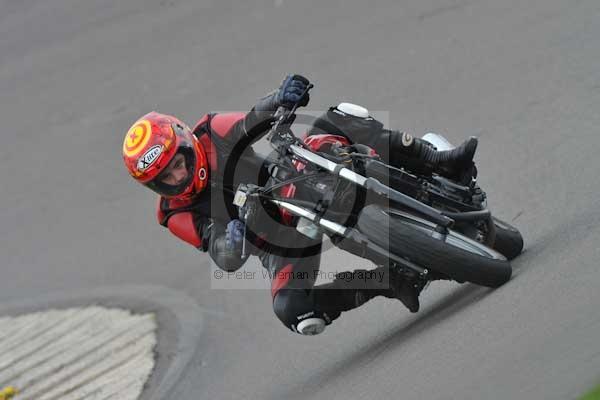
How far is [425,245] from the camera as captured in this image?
16.6ft

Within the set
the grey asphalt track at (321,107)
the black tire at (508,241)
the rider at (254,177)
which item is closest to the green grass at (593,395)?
the grey asphalt track at (321,107)

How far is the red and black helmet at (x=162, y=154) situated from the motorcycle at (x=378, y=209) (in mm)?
384

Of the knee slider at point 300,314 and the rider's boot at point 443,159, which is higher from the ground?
the rider's boot at point 443,159

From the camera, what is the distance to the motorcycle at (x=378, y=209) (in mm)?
5121

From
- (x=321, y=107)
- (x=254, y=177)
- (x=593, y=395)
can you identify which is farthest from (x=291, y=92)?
(x=321, y=107)

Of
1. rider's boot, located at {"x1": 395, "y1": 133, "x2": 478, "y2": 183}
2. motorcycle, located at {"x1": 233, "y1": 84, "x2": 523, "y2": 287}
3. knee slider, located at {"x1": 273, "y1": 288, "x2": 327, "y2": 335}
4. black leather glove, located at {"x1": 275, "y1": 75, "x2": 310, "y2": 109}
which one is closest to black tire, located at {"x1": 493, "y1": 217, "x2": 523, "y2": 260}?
motorcycle, located at {"x1": 233, "y1": 84, "x2": 523, "y2": 287}

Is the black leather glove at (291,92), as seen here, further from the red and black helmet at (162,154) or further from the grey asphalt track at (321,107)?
the grey asphalt track at (321,107)

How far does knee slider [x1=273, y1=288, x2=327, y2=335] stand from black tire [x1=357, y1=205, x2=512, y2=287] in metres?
0.91

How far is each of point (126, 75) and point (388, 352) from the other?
283 inches

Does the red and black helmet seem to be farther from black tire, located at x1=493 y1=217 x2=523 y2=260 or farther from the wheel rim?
black tire, located at x1=493 y1=217 x2=523 y2=260

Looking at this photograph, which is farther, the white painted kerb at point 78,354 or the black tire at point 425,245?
the white painted kerb at point 78,354

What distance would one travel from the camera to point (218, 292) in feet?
26.2

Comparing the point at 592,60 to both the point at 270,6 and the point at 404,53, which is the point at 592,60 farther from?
the point at 270,6

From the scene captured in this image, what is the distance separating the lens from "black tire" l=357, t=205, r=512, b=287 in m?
5.07
